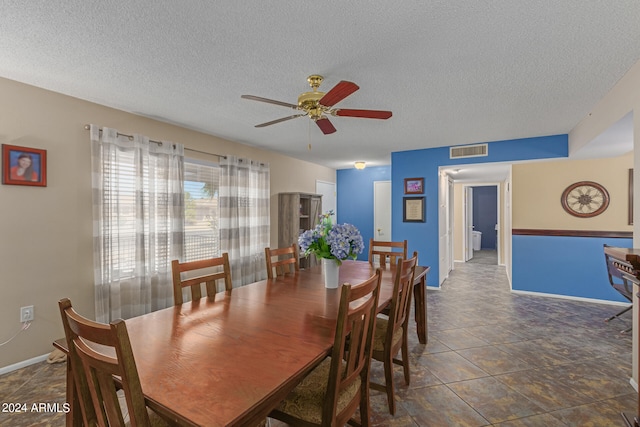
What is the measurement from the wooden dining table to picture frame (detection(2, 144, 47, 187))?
77.0 inches

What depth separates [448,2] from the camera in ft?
5.00

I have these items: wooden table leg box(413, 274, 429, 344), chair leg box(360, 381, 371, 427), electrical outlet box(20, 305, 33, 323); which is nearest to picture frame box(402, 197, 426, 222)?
wooden table leg box(413, 274, 429, 344)

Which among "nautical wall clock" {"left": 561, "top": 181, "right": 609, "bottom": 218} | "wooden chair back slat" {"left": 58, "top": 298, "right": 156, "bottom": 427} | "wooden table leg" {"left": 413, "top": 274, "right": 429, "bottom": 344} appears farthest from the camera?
"nautical wall clock" {"left": 561, "top": 181, "right": 609, "bottom": 218}

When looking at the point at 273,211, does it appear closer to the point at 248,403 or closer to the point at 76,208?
the point at 76,208

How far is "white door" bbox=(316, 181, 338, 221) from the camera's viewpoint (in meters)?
6.78

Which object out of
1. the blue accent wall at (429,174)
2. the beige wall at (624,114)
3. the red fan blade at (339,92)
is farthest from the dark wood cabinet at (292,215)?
the beige wall at (624,114)

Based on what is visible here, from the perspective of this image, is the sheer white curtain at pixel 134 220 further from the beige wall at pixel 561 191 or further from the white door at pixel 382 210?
the beige wall at pixel 561 191

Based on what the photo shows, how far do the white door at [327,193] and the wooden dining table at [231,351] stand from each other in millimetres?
4794

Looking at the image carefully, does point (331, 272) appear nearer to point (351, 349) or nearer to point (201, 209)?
point (351, 349)

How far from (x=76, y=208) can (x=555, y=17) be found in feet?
13.2

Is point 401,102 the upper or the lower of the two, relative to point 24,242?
upper

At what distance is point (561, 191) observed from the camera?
14.9 feet

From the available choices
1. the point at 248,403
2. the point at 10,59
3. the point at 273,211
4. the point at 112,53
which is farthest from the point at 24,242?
the point at 273,211

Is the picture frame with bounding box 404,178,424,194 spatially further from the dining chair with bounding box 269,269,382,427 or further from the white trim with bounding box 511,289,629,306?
the dining chair with bounding box 269,269,382,427
